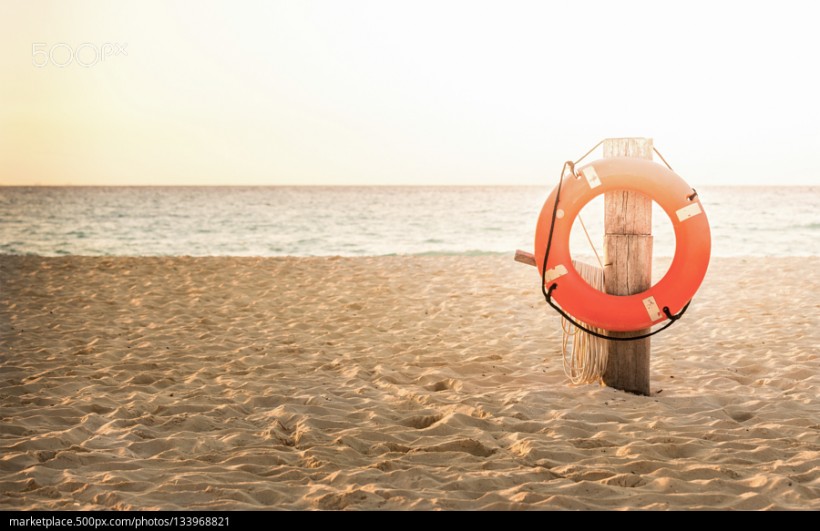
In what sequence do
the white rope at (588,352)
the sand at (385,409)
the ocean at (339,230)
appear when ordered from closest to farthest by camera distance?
the sand at (385,409), the white rope at (588,352), the ocean at (339,230)

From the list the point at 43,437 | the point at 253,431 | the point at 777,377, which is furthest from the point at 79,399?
the point at 777,377

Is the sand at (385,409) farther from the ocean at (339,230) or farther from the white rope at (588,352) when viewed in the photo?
the ocean at (339,230)

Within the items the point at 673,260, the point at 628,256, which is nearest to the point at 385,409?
the point at 628,256

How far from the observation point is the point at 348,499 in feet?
6.64

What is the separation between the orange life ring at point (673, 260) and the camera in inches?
118

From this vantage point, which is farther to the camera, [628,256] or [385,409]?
[628,256]

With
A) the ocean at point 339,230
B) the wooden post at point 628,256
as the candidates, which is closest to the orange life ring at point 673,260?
the wooden post at point 628,256

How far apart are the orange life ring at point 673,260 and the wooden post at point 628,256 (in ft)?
0.24

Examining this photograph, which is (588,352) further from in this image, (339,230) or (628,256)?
(339,230)

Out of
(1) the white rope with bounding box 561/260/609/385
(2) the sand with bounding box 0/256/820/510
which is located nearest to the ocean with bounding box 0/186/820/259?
(2) the sand with bounding box 0/256/820/510

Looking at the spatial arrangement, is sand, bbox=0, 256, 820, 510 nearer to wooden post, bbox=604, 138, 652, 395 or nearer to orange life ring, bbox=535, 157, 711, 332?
wooden post, bbox=604, 138, 652, 395

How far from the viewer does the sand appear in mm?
2111

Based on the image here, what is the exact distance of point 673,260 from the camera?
3094mm

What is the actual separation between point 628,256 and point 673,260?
186 millimetres
